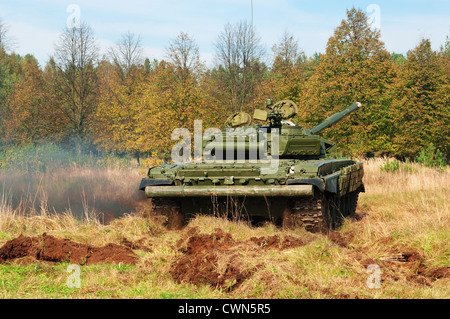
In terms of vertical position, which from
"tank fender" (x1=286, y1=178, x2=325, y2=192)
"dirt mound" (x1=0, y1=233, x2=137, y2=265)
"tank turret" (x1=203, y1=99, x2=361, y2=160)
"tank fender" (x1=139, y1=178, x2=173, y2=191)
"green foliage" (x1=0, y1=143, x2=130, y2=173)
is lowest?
"dirt mound" (x1=0, y1=233, x2=137, y2=265)

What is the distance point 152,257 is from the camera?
21.1 ft

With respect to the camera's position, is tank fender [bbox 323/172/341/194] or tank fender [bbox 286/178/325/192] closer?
tank fender [bbox 286/178/325/192]

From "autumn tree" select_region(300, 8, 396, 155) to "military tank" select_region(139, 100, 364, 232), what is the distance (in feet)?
45.4

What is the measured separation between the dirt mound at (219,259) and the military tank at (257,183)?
1.21 metres

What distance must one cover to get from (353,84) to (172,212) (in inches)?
678

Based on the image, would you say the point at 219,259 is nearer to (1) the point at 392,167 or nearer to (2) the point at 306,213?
(2) the point at 306,213

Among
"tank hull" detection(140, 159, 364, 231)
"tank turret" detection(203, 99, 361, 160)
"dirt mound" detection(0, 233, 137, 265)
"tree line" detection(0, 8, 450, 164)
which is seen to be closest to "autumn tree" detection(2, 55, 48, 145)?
"tree line" detection(0, 8, 450, 164)

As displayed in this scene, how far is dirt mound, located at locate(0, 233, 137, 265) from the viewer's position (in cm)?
667

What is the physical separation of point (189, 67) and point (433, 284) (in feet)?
51.2

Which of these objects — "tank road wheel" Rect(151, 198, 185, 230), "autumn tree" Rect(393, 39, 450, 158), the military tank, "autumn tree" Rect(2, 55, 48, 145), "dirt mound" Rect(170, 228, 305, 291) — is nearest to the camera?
"dirt mound" Rect(170, 228, 305, 291)

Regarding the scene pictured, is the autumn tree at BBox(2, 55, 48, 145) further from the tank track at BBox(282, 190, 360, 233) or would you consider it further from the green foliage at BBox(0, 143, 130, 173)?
the tank track at BBox(282, 190, 360, 233)

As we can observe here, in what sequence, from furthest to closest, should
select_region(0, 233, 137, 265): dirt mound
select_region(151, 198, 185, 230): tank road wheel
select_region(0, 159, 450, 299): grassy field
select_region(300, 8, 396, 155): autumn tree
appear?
select_region(300, 8, 396, 155): autumn tree < select_region(151, 198, 185, 230): tank road wheel < select_region(0, 233, 137, 265): dirt mound < select_region(0, 159, 450, 299): grassy field
